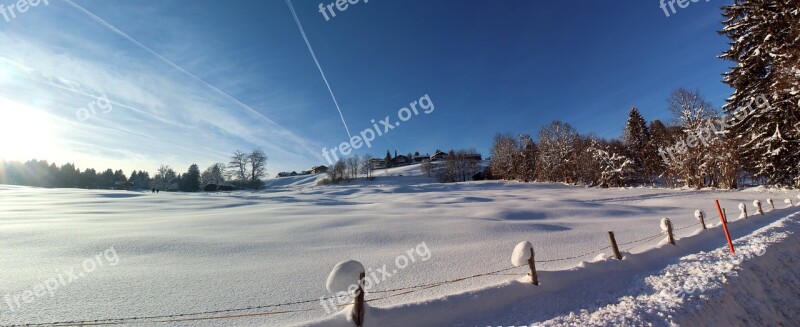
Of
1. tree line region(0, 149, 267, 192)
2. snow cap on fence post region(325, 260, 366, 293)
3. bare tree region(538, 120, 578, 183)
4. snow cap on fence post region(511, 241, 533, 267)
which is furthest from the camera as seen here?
tree line region(0, 149, 267, 192)

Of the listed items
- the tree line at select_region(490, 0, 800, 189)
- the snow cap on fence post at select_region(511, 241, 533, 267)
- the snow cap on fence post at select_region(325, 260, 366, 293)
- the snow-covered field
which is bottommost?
the snow-covered field

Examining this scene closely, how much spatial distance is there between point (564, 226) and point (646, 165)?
145 ft

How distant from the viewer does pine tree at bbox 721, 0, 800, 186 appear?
16.4 metres

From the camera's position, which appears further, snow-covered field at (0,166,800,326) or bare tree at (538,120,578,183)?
bare tree at (538,120,578,183)

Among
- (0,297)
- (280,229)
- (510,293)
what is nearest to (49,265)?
(0,297)

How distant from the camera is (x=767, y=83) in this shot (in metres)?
18.6

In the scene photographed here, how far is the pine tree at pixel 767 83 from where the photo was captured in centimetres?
1636

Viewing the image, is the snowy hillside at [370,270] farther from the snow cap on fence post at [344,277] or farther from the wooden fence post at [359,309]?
the snow cap on fence post at [344,277]

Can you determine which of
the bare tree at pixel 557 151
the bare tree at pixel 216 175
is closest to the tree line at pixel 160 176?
the bare tree at pixel 216 175

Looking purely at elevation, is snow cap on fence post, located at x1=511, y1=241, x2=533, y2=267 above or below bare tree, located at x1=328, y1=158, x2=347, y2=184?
below

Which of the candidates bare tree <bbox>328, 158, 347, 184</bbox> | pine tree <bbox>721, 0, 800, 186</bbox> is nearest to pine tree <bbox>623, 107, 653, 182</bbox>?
pine tree <bbox>721, 0, 800, 186</bbox>

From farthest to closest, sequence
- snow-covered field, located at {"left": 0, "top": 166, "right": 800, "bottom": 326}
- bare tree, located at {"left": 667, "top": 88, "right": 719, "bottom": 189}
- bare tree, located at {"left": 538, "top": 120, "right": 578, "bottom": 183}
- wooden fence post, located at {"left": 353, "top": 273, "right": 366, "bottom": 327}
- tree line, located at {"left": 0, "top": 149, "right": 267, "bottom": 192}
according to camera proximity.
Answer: tree line, located at {"left": 0, "top": 149, "right": 267, "bottom": 192} → bare tree, located at {"left": 538, "top": 120, "right": 578, "bottom": 183} → bare tree, located at {"left": 667, "top": 88, "right": 719, "bottom": 189} → snow-covered field, located at {"left": 0, "top": 166, "right": 800, "bottom": 326} → wooden fence post, located at {"left": 353, "top": 273, "right": 366, "bottom": 327}

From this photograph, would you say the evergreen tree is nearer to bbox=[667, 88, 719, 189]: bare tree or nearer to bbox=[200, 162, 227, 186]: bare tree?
Answer: bbox=[200, 162, 227, 186]: bare tree

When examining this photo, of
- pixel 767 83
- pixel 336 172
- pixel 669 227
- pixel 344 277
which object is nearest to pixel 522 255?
pixel 344 277
